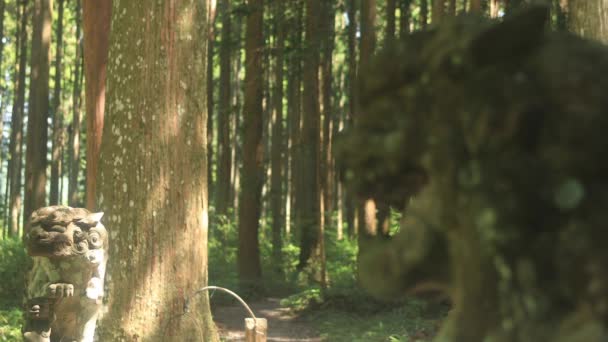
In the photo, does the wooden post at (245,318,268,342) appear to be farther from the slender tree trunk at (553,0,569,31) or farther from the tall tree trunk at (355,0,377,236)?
the tall tree trunk at (355,0,377,236)

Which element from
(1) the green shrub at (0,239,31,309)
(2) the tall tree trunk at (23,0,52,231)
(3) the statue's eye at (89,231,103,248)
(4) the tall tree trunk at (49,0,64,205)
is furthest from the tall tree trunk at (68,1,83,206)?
(3) the statue's eye at (89,231,103,248)

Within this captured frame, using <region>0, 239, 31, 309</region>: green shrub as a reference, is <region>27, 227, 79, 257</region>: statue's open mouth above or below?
above

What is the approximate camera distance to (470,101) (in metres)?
1.98

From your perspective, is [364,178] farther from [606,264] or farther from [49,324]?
[49,324]

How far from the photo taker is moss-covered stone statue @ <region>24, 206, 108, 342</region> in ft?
18.8

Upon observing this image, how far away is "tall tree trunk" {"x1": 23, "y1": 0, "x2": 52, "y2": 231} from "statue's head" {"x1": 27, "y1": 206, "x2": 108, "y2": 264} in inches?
532

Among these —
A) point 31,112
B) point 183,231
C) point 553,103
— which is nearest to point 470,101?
point 553,103

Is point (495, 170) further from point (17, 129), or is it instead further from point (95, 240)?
point (17, 129)

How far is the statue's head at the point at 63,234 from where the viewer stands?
5.68 m

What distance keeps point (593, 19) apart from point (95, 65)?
6891 millimetres

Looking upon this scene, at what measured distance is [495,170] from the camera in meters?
1.90

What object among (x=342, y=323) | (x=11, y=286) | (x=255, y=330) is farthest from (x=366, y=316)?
(x=255, y=330)

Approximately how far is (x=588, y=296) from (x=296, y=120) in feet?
81.0

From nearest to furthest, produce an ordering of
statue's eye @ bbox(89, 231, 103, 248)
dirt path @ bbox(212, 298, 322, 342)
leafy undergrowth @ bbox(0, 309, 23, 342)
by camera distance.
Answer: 1. statue's eye @ bbox(89, 231, 103, 248)
2. leafy undergrowth @ bbox(0, 309, 23, 342)
3. dirt path @ bbox(212, 298, 322, 342)
